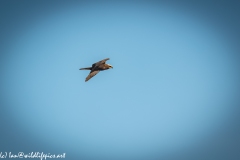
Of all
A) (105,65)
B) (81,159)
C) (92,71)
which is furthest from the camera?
(81,159)

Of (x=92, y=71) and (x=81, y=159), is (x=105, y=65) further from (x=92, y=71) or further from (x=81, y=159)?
(x=81, y=159)

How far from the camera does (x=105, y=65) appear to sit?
15961 mm

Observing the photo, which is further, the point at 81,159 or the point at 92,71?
the point at 81,159

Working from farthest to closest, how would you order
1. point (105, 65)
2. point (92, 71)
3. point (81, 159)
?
point (81, 159), point (92, 71), point (105, 65)

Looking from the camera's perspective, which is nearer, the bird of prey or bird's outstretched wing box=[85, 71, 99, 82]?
the bird of prey

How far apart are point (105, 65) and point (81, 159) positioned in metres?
54.8

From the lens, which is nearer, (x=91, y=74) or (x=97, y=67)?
(x=97, y=67)

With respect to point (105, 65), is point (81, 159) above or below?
above

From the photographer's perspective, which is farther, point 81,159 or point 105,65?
point 81,159

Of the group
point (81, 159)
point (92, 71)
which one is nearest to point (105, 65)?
point (92, 71)

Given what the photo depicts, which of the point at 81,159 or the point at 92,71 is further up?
the point at 81,159

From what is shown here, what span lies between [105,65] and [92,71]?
143cm

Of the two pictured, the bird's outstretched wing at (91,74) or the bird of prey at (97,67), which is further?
the bird's outstretched wing at (91,74)

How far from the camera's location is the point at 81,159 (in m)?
65.9
